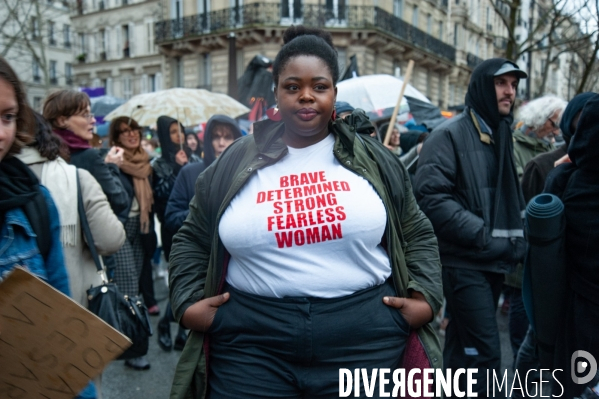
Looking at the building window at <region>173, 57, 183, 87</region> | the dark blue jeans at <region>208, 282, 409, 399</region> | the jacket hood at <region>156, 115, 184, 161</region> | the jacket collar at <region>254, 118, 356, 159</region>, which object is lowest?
the building window at <region>173, 57, 183, 87</region>

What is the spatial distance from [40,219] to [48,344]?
456mm

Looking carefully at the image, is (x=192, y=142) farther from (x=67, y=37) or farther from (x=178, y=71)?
(x=67, y=37)

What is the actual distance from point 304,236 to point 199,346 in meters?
0.59

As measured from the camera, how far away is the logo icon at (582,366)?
2586mm

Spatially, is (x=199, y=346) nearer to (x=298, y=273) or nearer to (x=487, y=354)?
(x=298, y=273)

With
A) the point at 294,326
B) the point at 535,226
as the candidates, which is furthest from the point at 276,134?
the point at 535,226

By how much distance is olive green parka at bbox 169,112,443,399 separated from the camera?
7.40ft

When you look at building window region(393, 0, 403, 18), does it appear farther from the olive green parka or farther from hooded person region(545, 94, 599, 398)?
the olive green parka

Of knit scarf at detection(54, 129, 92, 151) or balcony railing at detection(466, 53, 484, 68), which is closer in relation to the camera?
knit scarf at detection(54, 129, 92, 151)

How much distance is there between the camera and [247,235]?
7.11 ft

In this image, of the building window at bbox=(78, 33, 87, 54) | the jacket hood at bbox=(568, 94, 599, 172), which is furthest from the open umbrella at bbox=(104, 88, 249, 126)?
the building window at bbox=(78, 33, 87, 54)

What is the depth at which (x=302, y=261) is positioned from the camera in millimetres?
2152

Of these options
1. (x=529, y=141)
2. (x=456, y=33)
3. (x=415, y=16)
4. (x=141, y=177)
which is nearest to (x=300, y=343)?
(x=141, y=177)

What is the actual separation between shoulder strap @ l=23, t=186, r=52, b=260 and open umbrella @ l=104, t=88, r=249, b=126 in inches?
206
